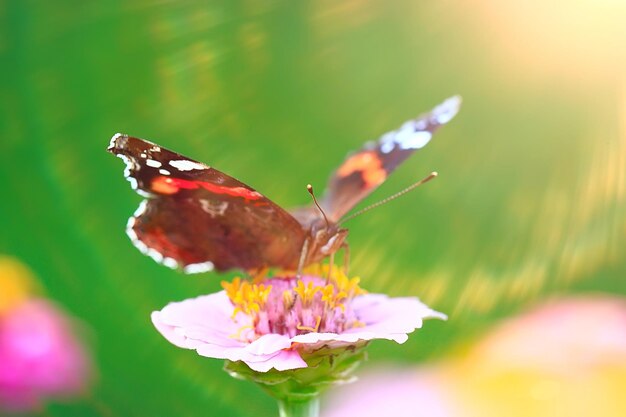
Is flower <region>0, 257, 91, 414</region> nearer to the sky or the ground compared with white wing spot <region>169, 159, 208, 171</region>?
nearer to the sky

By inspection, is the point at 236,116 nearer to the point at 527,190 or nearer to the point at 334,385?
the point at 527,190

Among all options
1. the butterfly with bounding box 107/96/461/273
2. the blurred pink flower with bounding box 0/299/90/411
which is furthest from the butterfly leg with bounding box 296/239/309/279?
the blurred pink flower with bounding box 0/299/90/411

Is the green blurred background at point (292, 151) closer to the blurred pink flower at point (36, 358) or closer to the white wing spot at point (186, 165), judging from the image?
the blurred pink flower at point (36, 358)

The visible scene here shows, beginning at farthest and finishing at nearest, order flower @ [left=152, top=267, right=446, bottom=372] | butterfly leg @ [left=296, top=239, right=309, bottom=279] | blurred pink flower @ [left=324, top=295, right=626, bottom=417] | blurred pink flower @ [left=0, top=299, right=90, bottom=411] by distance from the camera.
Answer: blurred pink flower @ [left=0, top=299, right=90, bottom=411] < butterfly leg @ [left=296, top=239, right=309, bottom=279] < flower @ [left=152, top=267, right=446, bottom=372] < blurred pink flower @ [left=324, top=295, right=626, bottom=417]

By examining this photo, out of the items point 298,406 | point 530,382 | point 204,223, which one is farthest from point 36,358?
point 530,382

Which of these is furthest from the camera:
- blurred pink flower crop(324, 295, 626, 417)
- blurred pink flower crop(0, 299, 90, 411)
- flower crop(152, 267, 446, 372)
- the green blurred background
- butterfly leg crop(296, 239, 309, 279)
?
the green blurred background

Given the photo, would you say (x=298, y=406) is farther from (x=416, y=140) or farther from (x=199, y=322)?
(x=416, y=140)

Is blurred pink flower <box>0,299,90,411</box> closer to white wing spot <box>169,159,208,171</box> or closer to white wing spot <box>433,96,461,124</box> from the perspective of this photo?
white wing spot <box>169,159,208,171</box>
